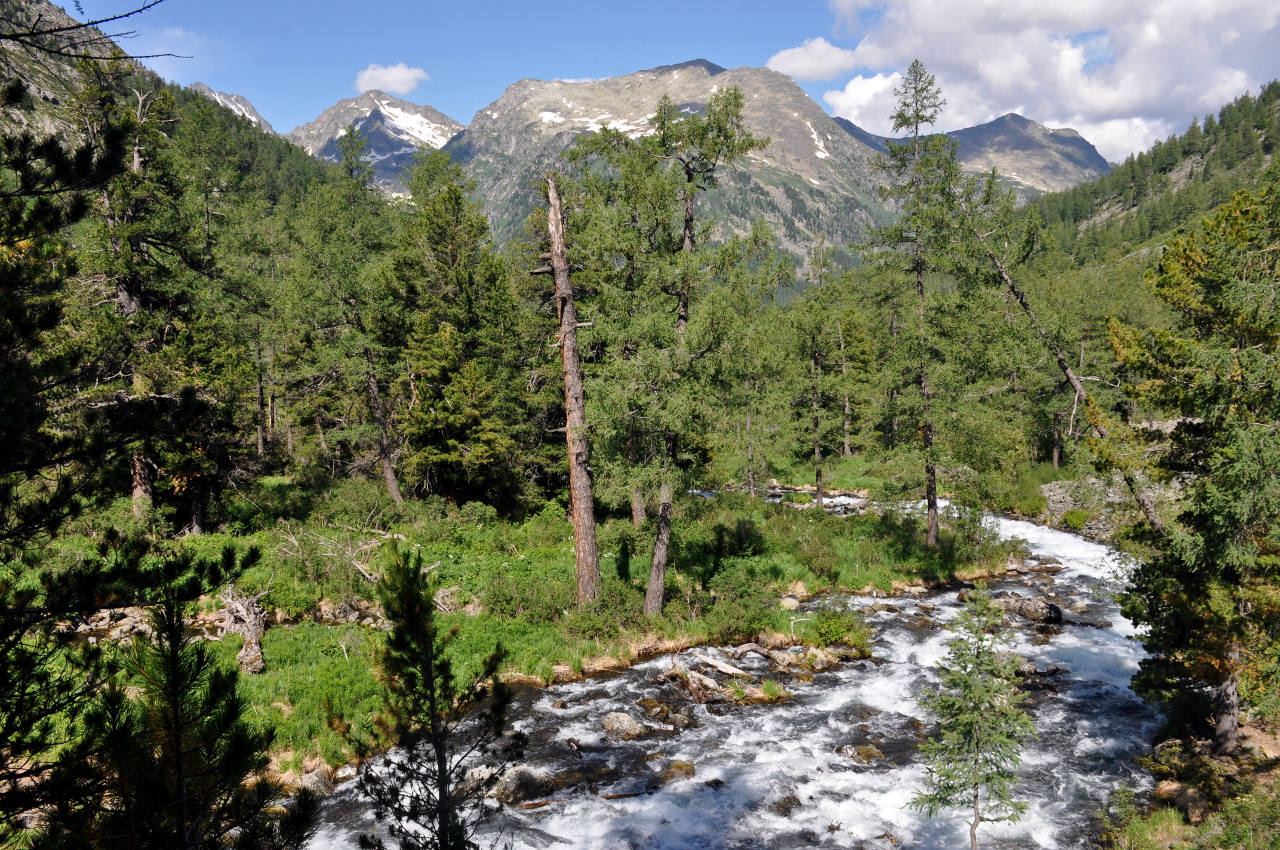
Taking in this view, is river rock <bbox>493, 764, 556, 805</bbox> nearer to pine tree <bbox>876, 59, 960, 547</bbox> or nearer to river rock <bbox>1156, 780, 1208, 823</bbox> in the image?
river rock <bbox>1156, 780, 1208, 823</bbox>

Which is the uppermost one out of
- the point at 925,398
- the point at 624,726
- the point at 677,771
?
the point at 925,398

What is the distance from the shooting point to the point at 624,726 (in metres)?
12.4

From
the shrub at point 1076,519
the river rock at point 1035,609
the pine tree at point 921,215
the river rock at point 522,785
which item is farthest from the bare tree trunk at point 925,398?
the river rock at point 522,785

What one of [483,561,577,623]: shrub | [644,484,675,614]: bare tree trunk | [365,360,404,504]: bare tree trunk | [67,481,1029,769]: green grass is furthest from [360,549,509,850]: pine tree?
[365,360,404,504]: bare tree trunk

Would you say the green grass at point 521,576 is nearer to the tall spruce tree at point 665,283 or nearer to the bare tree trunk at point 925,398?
the tall spruce tree at point 665,283

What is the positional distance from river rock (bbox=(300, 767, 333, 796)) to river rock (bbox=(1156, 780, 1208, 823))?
14.1m

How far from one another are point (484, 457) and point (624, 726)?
15.4 metres

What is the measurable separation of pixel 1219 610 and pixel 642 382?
458 inches

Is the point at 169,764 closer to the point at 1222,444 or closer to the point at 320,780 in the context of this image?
the point at 320,780

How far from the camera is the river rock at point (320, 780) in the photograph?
409 inches

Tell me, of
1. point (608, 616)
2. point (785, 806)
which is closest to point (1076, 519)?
point (608, 616)

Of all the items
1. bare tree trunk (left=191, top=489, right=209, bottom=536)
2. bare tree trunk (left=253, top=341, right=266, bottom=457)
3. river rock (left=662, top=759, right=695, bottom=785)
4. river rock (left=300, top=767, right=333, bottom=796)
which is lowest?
river rock (left=662, top=759, right=695, bottom=785)

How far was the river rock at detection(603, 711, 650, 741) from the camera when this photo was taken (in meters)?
12.2

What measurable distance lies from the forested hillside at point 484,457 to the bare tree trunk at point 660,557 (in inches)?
4.9
